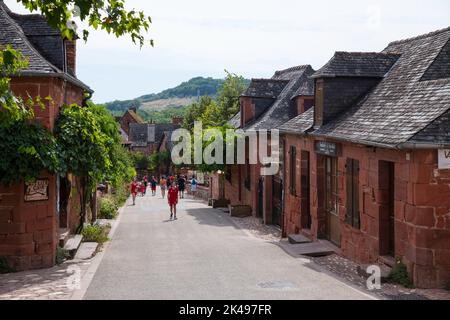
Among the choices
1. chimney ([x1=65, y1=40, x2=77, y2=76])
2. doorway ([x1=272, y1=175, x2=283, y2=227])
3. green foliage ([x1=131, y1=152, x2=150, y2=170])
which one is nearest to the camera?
chimney ([x1=65, y1=40, x2=77, y2=76])

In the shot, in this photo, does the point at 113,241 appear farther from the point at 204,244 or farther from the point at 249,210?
the point at 249,210

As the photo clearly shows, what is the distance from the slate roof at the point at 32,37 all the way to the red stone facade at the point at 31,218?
2.22 feet

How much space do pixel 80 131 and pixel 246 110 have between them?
1529cm

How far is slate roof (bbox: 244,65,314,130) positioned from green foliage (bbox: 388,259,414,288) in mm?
13962

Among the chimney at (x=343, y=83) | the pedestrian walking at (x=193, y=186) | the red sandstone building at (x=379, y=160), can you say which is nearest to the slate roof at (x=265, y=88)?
the red sandstone building at (x=379, y=160)

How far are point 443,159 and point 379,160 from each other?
2.03 m

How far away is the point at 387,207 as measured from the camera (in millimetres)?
12641

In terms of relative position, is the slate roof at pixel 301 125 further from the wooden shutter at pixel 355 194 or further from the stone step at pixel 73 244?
the stone step at pixel 73 244

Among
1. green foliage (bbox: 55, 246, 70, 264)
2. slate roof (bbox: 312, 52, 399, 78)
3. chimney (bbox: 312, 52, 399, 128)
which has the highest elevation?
slate roof (bbox: 312, 52, 399, 78)

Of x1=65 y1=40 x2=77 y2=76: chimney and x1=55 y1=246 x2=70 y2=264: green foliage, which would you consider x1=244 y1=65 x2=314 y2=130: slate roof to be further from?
x1=55 y1=246 x2=70 y2=264: green foliage

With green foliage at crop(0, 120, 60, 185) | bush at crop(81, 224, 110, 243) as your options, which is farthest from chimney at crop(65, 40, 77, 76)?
green foliage at crop(0, 120, 60, 185)

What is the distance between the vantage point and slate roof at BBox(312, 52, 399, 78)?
1653cm

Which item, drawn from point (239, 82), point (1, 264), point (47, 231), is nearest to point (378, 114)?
point (47, 231)

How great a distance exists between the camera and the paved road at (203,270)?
10336 millimetres
